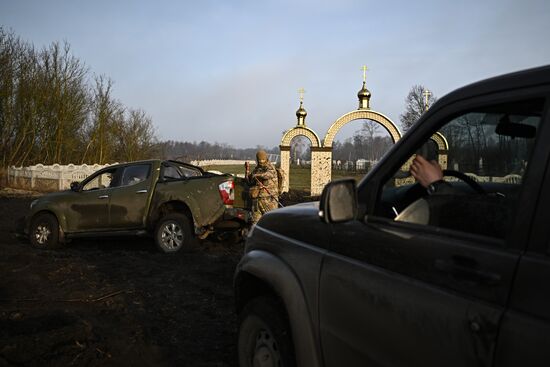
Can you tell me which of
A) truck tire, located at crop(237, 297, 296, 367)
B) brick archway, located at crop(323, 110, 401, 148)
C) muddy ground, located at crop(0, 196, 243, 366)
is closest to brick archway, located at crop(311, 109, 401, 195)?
brick archway, located at crop(323, 110, 401, 148)

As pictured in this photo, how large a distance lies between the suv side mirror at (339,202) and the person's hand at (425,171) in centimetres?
31

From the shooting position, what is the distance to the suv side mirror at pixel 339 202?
1992 millimetres

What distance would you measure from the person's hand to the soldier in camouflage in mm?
6784

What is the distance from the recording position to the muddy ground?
11.8ft

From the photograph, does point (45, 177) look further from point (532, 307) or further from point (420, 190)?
point (532, 307)

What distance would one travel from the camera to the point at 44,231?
8.39m

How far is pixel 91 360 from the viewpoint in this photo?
3463 millimetres

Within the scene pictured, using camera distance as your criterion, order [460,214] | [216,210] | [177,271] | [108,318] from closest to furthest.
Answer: [460,214], [108,318], [177,271], [216,210]

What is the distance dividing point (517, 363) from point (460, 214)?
60cm

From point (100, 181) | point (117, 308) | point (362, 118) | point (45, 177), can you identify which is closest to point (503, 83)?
point (117, 308)

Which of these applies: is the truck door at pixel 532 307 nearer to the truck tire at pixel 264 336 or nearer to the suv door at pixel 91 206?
the truck tire at pixel 264 336

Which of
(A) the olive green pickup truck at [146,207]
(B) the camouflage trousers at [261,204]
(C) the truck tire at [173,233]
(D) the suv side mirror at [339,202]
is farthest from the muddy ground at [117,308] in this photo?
(D) the suv side mirror at [339,202]

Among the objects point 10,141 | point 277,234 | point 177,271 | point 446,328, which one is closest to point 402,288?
point 446,328

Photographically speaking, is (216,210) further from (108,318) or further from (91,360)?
(91,360)
